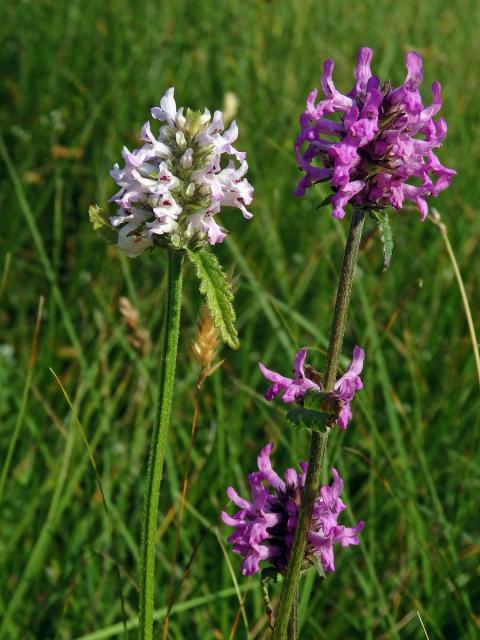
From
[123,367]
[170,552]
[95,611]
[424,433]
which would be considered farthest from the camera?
[123,367]

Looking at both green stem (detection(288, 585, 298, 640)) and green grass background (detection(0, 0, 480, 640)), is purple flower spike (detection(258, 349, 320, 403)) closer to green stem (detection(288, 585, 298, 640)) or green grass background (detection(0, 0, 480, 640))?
green stem (detection(288, 585, 298, 640))

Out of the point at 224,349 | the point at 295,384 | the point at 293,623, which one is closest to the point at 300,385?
the point at 295,384

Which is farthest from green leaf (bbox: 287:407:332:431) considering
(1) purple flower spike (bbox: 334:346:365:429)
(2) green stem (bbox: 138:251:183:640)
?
(2) green stem (bbox: 138:251:183:640)

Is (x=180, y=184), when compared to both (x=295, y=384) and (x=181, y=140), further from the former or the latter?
(x=295, y=384)

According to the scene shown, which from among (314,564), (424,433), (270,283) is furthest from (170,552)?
(270,283)

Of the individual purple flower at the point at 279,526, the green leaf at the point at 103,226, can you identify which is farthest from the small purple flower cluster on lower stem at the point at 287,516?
the green leaf at the point at 103,226

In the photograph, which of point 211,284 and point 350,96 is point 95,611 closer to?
point 211,284
